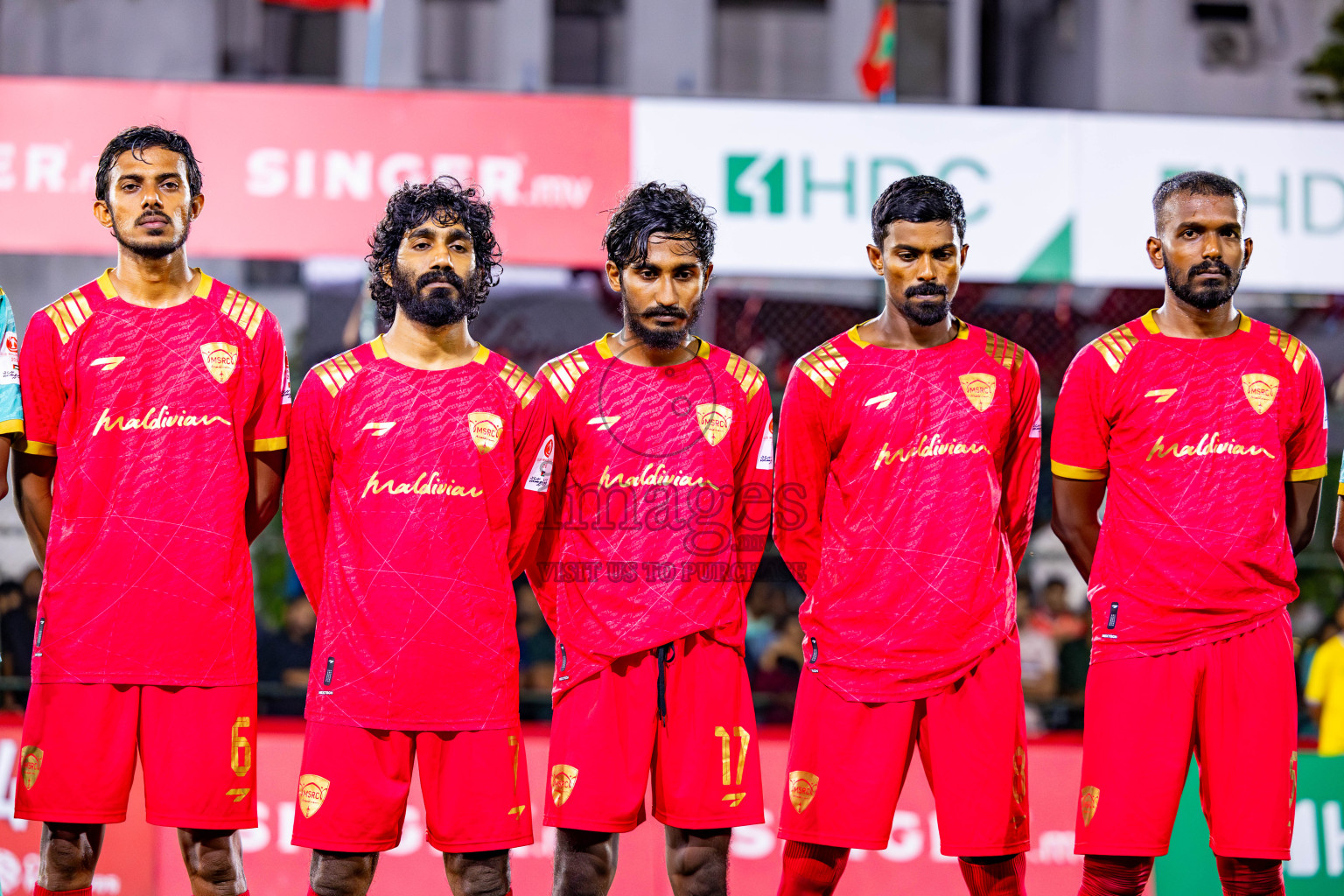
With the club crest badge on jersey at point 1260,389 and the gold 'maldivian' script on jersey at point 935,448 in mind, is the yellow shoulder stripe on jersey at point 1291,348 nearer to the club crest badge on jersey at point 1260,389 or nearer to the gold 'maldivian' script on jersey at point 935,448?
the club crest badge on jersey at point 1260,389

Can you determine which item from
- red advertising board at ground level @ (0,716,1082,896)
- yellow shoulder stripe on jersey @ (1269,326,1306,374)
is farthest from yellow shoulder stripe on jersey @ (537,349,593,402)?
red advertising board at ground level @ (0,716,1082,896)

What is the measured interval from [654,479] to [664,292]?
506 mm

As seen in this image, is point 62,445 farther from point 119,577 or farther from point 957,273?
point 957,273

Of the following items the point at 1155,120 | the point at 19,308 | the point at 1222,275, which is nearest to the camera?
the point at 1222,275

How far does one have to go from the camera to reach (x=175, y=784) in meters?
3.48

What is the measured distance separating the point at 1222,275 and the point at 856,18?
461 inches

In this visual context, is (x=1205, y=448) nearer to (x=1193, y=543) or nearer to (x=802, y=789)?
(x=1193, y=543)

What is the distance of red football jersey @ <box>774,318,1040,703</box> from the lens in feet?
11.9

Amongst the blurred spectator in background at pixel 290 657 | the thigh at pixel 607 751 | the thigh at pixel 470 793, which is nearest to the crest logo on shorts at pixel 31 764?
the thigh at pixel 470 793

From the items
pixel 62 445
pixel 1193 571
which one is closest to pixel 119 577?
pixel 62 445

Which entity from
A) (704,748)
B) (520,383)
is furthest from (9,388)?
(704,748)

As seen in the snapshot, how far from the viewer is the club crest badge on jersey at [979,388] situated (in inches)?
148

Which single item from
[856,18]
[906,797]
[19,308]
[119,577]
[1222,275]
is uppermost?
[856,18]

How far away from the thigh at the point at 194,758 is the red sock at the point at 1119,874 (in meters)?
2.26
